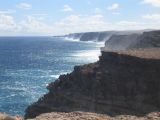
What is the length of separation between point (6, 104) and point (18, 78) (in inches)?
1532

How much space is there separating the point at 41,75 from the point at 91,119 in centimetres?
11716

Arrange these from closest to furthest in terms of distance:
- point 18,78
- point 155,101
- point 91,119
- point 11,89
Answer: point 91,119 → point 155,101 → point 11,89 → point 18,78

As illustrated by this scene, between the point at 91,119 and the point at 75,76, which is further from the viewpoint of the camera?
the point at 75,76

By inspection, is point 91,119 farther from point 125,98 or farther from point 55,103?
point 55,103

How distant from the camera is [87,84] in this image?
67.8m

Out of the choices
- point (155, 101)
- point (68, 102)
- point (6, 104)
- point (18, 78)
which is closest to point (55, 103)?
→ point (68, 102)

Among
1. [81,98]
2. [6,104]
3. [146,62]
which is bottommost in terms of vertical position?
[6,104]

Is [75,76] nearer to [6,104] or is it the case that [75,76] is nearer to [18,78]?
[6,104]

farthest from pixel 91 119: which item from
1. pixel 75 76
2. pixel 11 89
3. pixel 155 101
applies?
pixel 11 89

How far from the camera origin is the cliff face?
6047 cm

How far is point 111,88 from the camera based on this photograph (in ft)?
210

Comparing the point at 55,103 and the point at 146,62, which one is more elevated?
the point at 146,62

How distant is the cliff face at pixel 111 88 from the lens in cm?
6047

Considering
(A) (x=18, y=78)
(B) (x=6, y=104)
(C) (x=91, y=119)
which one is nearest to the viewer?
(C) (x=91, y=119)
